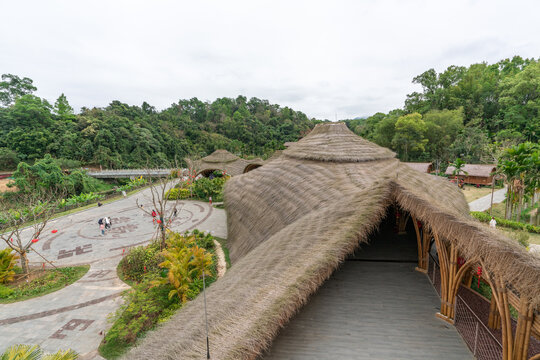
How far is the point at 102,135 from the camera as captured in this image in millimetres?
37594

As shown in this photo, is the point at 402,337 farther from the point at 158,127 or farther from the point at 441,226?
the point at 158,127

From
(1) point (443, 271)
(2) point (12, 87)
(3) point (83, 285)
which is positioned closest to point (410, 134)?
(1) point (443, 271)

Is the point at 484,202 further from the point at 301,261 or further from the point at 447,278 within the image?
the point at 301,261

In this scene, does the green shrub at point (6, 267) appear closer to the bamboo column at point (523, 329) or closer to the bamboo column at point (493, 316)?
the bamboo column at point (523, 329)

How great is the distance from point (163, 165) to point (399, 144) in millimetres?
37143

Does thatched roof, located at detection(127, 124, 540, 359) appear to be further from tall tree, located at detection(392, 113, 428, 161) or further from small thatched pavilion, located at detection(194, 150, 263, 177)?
tall tree, located at detection(392, 113, 428, 161)

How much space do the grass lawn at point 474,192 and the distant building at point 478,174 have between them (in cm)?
64

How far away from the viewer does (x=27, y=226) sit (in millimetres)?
16359

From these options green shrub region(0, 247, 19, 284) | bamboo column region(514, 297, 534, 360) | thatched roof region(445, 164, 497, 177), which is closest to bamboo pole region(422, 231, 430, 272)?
bamboo column region(514, 297, 534, 360)

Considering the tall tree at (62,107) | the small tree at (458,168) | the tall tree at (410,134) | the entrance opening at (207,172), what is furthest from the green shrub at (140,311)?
the tall tree at (62,107)

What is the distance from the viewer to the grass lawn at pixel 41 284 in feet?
29.4

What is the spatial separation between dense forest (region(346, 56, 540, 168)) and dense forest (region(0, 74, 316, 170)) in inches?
979

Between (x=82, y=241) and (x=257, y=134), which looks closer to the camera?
(x=82, y=241)

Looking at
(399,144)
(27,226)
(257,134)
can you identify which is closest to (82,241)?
(27,226)
